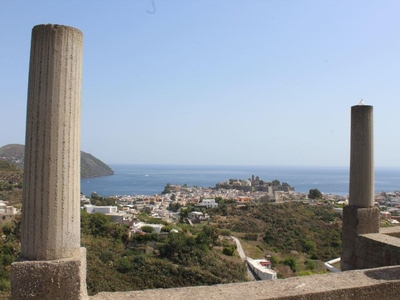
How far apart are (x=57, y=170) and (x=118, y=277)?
14.3 m

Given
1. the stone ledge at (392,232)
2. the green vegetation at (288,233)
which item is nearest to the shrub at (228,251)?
the green vegetation at (288,233)

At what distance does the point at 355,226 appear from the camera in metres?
5.05

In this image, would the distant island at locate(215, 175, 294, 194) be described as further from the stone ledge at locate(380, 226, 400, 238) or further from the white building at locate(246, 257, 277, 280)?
the stone ledge at locate(380, 226, 400, 238)

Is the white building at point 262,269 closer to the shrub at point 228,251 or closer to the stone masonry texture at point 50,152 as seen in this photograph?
the shrub at point 228,251

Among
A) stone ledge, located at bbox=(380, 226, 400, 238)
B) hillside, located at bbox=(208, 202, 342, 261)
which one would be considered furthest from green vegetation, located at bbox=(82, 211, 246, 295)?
stone ledge, located at bbox=(380, 226, 400, 238)

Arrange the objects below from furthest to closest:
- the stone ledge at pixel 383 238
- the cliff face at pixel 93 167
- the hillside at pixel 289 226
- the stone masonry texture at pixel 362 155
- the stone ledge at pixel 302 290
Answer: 1. the cliff face at pixel 93 167
2. the hillside at pixel 289 226
3. the stone masonry texture at pixel 362 155
4. the stone ledge at pixel 383 238
5. the stone ledge at pixel 302 290

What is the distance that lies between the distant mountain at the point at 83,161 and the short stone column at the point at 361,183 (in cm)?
3764

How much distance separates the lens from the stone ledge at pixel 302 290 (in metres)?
Result: 2.75

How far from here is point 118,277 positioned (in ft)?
50.4

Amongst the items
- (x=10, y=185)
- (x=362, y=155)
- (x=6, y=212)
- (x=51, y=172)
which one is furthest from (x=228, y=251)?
(x=10, y=185)

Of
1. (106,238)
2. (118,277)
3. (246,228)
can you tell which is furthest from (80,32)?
(246,228)

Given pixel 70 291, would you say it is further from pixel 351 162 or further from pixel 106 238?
pixel 106 238

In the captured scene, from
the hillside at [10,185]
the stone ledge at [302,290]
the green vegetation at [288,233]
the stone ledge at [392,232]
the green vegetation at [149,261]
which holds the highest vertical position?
the stone ledge at [392,232]

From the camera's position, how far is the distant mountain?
230 ft
